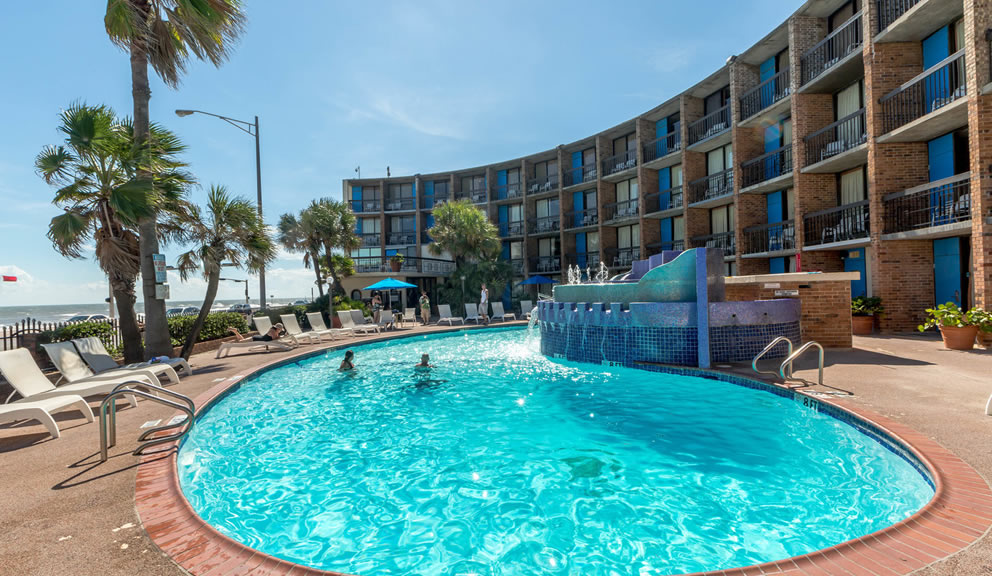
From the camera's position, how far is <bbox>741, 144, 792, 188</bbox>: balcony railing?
17.6 metres

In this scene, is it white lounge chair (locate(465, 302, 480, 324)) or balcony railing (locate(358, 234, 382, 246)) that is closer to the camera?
white lounge chair (locate(465, 302, 480, 324))

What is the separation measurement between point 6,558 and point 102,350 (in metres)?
7.44

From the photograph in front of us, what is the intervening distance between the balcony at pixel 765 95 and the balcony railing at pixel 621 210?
25.4 ft

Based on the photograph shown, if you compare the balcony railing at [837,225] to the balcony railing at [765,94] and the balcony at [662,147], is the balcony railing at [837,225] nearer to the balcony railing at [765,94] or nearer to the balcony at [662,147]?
the balcony railing at [765,94]

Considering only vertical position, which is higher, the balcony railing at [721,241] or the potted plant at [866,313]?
the balcony railing at [721,241]

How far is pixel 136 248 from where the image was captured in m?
10.5

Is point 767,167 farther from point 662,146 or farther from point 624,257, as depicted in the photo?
point 624,257

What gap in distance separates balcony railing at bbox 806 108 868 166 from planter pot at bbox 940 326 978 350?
7.31 meters

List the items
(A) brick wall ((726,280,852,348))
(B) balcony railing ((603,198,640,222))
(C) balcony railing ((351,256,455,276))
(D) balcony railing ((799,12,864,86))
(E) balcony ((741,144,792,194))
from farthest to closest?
(C) balcony railing ((351,256,455,276)) < (B) balcony railing ((603,198,640,222)) < (E) balcony ((741,144,792,194)) < (D) balcony railing ((799,12,864,86)) < (A) brick wall ((726,280,852,348))

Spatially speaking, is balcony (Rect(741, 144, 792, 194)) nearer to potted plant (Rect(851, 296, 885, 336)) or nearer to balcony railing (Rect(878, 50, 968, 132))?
balcony railing (Rect(878, 50, 968, 132))

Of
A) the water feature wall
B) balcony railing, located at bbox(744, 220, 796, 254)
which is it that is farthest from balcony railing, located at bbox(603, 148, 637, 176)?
the water feature wall

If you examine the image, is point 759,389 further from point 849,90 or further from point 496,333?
point 849,90

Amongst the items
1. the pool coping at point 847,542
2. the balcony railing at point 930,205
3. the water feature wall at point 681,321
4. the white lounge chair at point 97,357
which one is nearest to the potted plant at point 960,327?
the water feature wall at point 681,321

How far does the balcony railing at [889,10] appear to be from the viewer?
12594 mm
